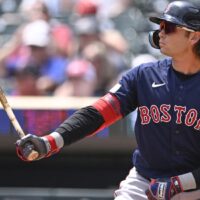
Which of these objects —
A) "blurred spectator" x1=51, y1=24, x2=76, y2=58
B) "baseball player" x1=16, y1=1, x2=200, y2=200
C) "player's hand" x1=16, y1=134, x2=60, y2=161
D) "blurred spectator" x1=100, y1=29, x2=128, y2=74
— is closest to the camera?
"player's hand" x1=16, y1=134, x2=60, y2=161

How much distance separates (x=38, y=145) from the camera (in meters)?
3.33

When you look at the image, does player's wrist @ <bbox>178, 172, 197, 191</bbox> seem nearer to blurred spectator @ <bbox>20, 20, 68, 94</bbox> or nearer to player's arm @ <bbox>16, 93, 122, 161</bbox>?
player's arm @ <bbox>16, 93, 122, 161</bbox>

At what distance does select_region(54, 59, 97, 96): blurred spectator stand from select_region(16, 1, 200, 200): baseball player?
2.89 meters

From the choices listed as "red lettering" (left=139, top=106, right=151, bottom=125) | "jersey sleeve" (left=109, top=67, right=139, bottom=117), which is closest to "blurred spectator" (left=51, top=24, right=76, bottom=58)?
"jersey sleeve" (left=109, top=67, right=139, bottom=117)

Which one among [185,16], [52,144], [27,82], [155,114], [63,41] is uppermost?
[185,16]

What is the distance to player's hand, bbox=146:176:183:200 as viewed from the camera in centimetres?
332

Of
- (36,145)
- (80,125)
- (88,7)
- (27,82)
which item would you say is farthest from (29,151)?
(88,7)

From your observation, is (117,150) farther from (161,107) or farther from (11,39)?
(161,107)

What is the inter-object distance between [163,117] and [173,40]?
14.4 inches

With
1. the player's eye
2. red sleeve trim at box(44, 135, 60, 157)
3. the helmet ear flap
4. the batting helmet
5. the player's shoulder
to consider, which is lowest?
red sleeve trim at box(44, 135, 60, 157)

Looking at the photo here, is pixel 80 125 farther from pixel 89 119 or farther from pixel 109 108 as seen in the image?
pixel 109 108

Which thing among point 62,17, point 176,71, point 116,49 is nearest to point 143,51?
point 116,49

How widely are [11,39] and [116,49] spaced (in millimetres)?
1095

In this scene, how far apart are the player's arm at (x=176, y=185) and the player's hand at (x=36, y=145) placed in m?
0.52
